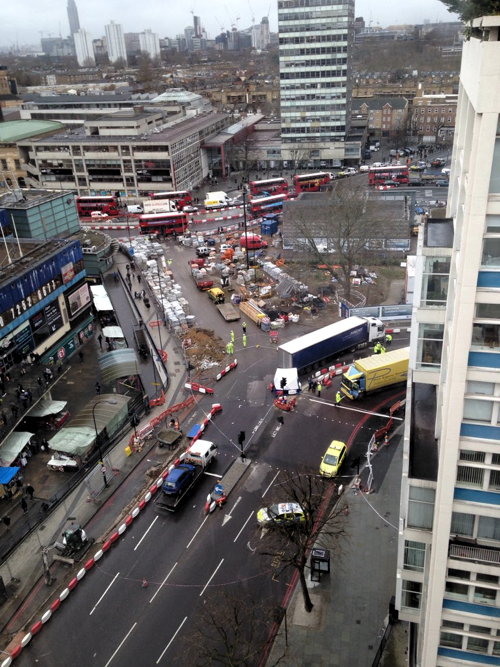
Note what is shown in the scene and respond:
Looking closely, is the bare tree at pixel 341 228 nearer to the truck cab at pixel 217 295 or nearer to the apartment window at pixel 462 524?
the truck cab at pixel 217 295

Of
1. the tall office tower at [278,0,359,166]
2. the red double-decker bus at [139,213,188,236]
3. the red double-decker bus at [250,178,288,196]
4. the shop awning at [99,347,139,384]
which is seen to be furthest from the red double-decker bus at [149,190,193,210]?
the shop awning at [99,347,139,384]

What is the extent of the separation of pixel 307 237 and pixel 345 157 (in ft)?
148

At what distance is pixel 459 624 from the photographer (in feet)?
48.5

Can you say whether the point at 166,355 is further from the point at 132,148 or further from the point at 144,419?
the point at 132,148

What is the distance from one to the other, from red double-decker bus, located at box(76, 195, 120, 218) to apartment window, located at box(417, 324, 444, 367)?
217ft

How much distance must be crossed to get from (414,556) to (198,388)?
68.6ft

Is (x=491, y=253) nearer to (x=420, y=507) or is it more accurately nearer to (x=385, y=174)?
(x=420, y=507)

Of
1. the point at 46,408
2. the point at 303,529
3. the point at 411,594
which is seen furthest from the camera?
the point at 46,408

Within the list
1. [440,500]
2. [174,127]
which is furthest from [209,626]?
[174,127]

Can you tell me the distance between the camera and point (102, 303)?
47812 mm

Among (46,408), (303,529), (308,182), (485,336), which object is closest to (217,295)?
(46,408)

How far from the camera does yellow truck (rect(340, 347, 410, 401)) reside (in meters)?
33.2

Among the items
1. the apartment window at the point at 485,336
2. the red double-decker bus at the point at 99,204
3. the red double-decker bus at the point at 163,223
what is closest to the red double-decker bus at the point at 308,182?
the red double-decker bus at the point at 163,223

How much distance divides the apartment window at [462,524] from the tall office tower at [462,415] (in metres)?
0.02
